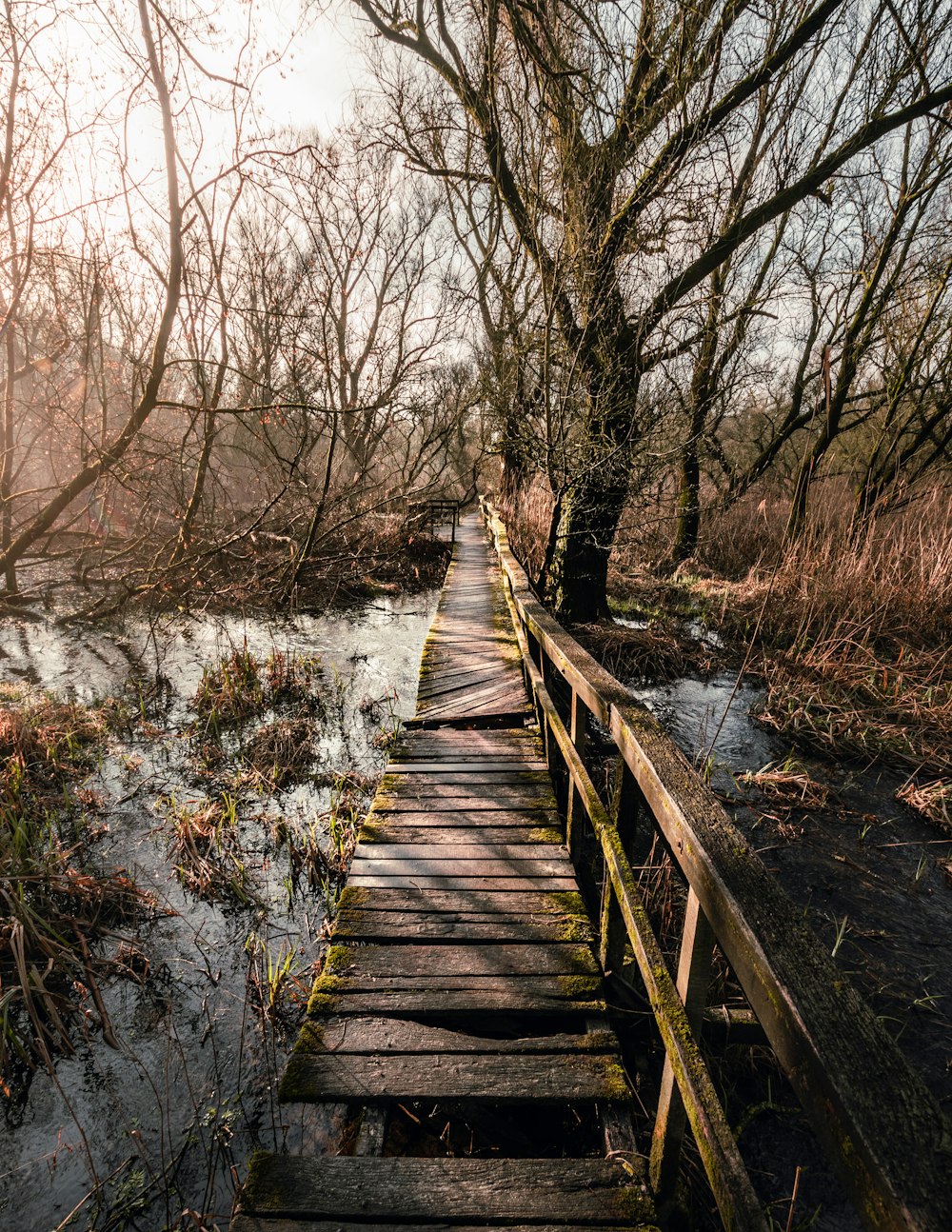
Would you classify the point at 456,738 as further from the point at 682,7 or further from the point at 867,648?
the point at 682,7

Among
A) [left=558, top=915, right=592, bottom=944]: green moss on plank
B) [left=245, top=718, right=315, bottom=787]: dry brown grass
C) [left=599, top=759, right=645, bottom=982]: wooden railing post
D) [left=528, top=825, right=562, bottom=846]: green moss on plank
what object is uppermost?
[left=599, top=759, right=645, bottom=982]: wooden railing post

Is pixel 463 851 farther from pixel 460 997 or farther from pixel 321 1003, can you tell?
pixel 321 1003

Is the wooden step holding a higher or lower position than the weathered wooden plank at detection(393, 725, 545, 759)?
lower

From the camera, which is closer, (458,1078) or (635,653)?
(458,1078)

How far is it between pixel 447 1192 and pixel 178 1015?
6.64 ft

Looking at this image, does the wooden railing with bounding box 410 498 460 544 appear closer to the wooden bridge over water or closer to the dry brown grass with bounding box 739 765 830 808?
the dry brown grass with bounding box 739 765 830 808

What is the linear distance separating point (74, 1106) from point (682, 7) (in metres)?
7.97

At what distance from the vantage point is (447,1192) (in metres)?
1.60

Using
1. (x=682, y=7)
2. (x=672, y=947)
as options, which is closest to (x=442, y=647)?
(x=672, y=947)

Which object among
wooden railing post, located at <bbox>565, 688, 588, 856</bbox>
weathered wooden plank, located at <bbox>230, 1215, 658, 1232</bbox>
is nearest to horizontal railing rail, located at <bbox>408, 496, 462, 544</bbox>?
wooden railing post, located at <bbox>565, 688, 588, 856</bbox>

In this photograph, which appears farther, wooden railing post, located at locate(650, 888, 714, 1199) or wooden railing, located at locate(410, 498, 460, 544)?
wooden railing, located at locate(410, 498, 460, 544)

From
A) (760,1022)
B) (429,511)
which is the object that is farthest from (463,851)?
(429,511)

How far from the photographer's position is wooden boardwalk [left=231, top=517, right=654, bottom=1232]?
5.19 ft

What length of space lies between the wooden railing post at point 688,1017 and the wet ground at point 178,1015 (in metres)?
1.43
